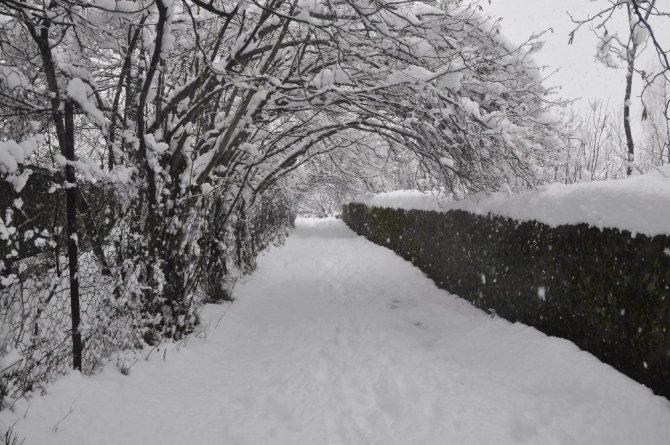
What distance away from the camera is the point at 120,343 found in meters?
4.20

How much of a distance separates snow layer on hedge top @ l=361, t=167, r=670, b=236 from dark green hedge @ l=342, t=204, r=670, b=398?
0.33 feet

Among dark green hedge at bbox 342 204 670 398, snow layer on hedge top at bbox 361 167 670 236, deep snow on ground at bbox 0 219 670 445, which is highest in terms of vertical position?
snow layer on hedge top at bbox 361 167 670 236

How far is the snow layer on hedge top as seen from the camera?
12.0 feet

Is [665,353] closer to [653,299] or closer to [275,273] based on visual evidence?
[653,299]

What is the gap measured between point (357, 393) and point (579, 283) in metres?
2.61

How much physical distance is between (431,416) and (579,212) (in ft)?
9.06

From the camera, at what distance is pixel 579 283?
4473 millimetres

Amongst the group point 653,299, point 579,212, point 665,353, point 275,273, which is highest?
point 579,212

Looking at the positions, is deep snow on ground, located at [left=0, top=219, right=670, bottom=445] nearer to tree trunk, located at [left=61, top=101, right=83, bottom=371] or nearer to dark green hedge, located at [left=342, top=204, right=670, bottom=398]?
dark green hedge, located at [left=342, top=204, right=670, bottom=398]

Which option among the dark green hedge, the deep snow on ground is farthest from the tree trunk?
the dark green hedge

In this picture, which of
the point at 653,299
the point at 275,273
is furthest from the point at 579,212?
the point at 275,273

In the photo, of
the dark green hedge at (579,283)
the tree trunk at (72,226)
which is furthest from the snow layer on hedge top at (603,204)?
the tree trunk at (72,226)

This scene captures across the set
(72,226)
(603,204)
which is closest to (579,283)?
(603,204)

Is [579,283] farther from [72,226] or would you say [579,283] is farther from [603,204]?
[72,226]
